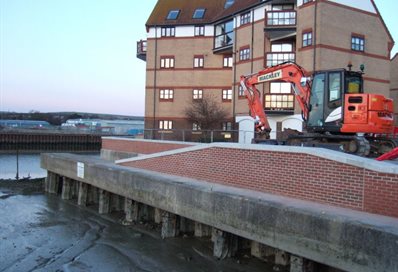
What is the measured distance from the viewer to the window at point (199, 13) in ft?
135

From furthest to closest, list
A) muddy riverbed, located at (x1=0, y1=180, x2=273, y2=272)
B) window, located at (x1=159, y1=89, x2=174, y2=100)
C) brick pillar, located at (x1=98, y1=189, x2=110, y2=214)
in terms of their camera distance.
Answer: window, located at (x1=159, y1=89, x2=174, y2=100) < brick pillar, located at (x1=98, y1=189, x2=110, y2=214) < muddy riverbed, located at (x1=0, y1=180, x2=273, y2=272)

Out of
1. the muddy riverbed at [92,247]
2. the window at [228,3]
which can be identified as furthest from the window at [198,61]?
the muddy riverbed at [92,247]

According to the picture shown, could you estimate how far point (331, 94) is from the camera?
1523 centimetres

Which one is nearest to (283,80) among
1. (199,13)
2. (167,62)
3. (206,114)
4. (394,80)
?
(206,114)

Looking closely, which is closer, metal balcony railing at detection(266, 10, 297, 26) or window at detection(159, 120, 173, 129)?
metal balcony railing at detection(266, 10, 297, 26)

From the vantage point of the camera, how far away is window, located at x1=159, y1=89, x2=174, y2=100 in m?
40.9

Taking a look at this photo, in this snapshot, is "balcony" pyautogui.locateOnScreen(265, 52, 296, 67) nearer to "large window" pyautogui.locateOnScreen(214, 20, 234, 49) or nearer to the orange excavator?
"large window" pyautogui.locateOnScreen(214, 20, 234, 49)

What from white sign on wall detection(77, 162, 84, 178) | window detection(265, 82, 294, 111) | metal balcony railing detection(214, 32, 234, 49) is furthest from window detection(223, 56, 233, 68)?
white sign on wall detection(77, 162, 84, 178)

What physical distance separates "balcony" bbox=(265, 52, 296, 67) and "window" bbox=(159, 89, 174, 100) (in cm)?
1194

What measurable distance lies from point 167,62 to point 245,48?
9.68 metres

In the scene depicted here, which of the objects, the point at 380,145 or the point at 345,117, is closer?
the point at 345,117

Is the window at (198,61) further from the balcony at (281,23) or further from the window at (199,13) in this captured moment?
the balcony at (281,23)

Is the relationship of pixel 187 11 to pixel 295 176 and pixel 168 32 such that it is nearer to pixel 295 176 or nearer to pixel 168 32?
pixel 168 32

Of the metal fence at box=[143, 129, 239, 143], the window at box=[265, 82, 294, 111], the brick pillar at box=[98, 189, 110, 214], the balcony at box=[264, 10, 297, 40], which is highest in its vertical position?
the balcony at box=[264, 10, 297, 40]
